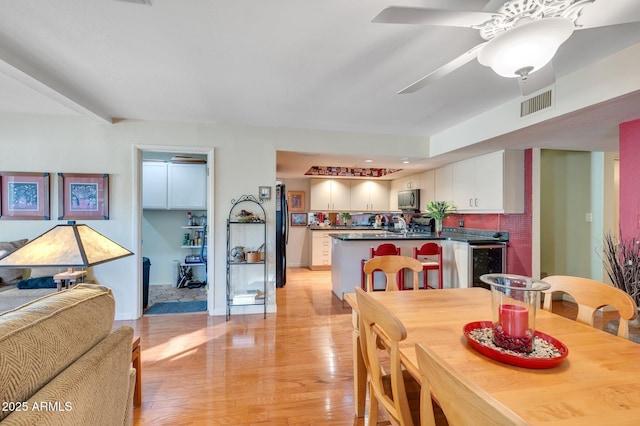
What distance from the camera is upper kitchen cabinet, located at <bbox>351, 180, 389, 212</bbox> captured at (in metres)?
6.68

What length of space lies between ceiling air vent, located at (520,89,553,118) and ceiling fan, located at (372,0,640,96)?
1.40 metres

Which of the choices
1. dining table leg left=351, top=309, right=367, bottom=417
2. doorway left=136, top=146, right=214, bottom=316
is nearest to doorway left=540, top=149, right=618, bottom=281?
dining table leg left=351, top=309, right=367, bottom=417

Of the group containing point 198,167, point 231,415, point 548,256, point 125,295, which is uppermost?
point 198,167

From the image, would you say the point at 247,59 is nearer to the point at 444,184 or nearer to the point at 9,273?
the point at 9,273

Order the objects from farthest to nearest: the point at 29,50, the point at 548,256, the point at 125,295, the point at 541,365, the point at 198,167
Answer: the point at 198,167 < the point at 548,256 < the point at 125,295 < the point at 29,50 < the point at 541,365

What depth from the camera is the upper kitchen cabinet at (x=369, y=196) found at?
668cm

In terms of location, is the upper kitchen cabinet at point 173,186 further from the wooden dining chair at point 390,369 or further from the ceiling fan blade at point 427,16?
the ceiling fan blade at point 427,16

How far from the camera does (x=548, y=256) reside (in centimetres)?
423

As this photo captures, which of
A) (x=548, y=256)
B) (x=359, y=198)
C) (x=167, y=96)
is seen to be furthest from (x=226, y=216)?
(x=548, y=256)

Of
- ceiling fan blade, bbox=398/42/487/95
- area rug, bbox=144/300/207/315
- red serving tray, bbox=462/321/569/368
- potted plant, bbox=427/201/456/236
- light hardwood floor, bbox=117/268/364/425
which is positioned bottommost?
light hardwood floor, bbox=117/268/364/425

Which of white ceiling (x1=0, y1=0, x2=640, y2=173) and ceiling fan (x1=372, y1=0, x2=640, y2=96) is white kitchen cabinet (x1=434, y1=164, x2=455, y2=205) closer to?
white ceiling (x1=0, y1=0, x2=640, y2=173)

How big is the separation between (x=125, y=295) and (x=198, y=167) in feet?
7.06

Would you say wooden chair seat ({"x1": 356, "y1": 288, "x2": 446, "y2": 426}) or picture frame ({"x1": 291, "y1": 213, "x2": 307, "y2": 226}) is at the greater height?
picture frame ({"x1": 291, "y1": 213, "x2": 307, "y2": 226})

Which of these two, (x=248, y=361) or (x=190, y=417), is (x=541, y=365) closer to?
(x=190, y=417)
